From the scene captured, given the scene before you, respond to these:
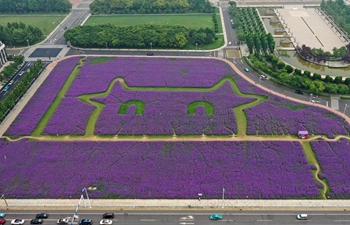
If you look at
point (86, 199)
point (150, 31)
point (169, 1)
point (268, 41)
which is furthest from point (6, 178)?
point (169, 1)

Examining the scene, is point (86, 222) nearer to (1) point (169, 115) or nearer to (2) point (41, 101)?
(1) point (169, 115)

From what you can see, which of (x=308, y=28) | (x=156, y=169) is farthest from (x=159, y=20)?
(x=156, y=169)

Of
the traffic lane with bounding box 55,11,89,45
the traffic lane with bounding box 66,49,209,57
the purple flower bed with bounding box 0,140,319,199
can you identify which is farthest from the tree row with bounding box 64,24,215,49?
the purple flower bed with bounding box 0,140,319,199

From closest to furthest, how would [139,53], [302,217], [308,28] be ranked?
[302,217] < [139,53] < [308,28]

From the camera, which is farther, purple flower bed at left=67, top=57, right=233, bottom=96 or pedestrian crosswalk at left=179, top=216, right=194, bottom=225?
purple flower bed at left=67, top=57, right=233, bottom=96

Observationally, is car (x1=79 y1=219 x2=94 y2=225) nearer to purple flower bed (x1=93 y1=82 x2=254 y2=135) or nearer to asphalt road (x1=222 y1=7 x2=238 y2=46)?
purple flower bed (x1=93 y1=82 x2=254 y2=135)

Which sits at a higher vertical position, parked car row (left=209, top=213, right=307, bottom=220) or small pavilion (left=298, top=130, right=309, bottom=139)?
small pavilion (left=298, top=130, right=309, bottom=139)

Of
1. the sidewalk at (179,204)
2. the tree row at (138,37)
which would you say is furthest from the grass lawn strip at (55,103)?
the sidewalk at (179,204)
